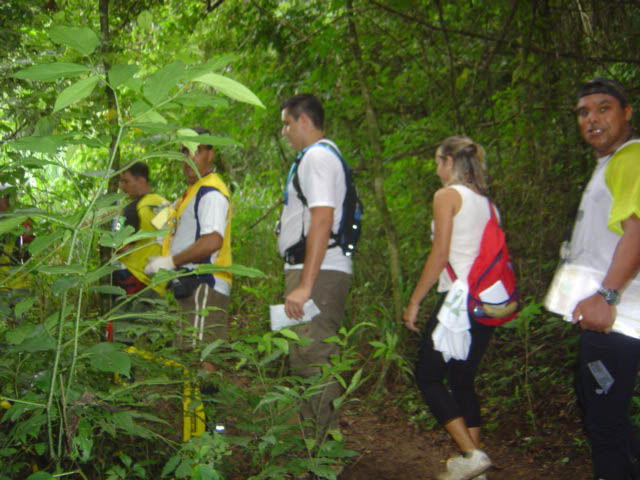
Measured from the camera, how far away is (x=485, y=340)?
351cm

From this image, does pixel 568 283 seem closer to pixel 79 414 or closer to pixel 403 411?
pixel 79 414

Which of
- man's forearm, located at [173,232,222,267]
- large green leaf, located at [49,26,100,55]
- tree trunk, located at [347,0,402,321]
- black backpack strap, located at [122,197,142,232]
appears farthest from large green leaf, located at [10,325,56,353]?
tree trunk, located at [347,0,402,321]

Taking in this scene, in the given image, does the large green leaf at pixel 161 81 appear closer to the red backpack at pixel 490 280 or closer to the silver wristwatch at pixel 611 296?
the silver wristwatch at pixel 611 296

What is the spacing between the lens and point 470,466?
133 inches

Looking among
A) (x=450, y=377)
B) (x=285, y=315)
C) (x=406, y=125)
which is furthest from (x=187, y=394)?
(x=406, y=125)

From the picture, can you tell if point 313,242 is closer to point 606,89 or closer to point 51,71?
point 606,89

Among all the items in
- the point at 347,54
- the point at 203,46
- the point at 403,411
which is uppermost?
the point at 203,46

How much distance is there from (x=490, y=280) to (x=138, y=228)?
2.77m

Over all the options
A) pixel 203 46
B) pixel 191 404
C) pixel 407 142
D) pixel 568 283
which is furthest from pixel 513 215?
pixel 191 404

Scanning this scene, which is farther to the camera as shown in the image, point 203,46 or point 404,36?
point 203,46

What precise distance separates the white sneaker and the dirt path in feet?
1.93

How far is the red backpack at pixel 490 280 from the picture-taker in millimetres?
3324

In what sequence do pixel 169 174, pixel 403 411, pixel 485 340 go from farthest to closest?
pixel 169 174 → pixel 403 411 → pixel 485 340

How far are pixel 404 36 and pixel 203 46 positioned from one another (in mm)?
2359
